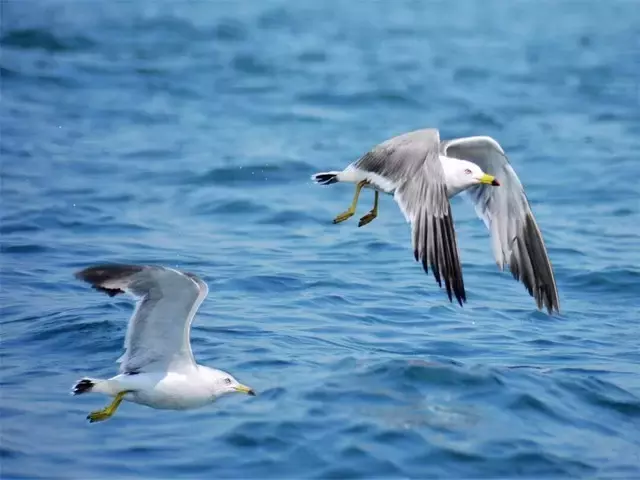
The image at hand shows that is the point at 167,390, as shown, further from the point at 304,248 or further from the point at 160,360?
the point at 304,248

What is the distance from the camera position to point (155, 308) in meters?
7.59

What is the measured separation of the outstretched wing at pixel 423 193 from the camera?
8477mm

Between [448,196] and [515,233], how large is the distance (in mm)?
1540

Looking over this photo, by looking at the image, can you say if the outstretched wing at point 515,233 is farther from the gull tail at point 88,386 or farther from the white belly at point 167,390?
the gull tail at point 88,386

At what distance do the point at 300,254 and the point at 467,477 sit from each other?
539 centimetres

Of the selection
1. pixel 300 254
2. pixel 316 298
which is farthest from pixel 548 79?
pixel 316 298

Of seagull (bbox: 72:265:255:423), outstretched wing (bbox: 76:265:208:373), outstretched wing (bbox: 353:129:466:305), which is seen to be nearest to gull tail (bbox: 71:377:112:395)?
seagull (bbox: 72:265:255:423)

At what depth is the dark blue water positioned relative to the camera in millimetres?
8430

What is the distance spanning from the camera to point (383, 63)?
25516mm

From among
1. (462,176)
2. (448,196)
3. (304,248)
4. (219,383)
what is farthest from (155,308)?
(304,248)

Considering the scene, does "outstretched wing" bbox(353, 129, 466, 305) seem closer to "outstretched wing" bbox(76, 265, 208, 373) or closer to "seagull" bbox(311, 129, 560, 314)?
"seagull" bbox(311, 129, 560, 314)

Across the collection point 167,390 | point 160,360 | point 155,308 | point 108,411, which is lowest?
point 108,411

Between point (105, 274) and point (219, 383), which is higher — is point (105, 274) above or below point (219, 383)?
above

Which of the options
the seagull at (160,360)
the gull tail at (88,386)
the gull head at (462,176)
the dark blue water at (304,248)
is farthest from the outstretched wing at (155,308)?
the gull head at (462,176)
